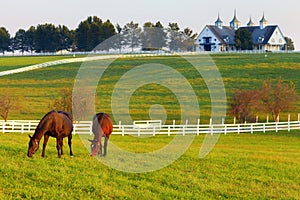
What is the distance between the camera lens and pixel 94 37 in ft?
447

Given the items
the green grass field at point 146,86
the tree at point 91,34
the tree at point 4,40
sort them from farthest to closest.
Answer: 1. the tree at point 4,40
2. the tree at point 91,34
3. the green grass field at point 146,86

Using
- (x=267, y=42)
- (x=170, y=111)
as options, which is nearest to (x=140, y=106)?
(x=170, y=111)

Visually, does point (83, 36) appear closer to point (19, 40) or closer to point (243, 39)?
point (19, 40)

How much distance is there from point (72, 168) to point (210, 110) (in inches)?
1231

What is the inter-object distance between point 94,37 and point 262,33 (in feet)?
146

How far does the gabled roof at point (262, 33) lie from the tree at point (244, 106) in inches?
3188

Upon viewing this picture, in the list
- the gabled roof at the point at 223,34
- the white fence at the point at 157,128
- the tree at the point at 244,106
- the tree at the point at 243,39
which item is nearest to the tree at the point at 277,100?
the tree at the point at 244,106

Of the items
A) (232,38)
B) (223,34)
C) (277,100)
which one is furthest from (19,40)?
(277,100)

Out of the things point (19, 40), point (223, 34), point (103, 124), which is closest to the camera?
point (103, 124)

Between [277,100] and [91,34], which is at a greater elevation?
[91,34]

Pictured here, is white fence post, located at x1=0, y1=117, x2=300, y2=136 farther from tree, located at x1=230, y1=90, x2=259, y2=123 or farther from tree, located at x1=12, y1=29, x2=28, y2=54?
tree, located at x1=12, y1=29, x2=28, y2=54

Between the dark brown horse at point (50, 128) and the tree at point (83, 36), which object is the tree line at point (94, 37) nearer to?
the tree at point (83, 36)

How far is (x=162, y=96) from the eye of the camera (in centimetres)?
5162

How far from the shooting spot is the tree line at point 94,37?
447ft
